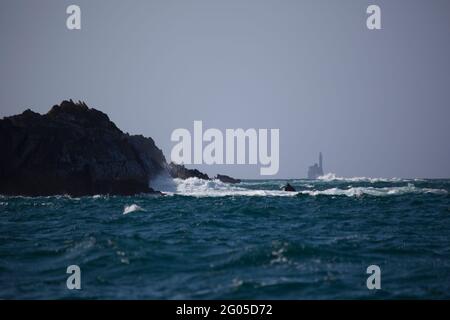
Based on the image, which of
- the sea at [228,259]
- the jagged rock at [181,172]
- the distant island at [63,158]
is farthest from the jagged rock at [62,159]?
the sea at [228,259]

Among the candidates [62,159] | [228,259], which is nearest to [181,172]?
[62,159]

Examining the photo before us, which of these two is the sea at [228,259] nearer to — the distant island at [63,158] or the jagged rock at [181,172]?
the distant island at [63,158]

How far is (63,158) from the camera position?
213 ft

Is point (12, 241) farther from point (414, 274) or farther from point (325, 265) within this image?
point (414, 274)

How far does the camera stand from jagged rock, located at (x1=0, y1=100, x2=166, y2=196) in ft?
208

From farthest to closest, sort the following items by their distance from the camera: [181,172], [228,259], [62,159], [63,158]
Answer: [181,172] < [63,158] < [62,159] < [228,259]

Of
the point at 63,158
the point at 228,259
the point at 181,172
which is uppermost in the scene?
the point at 63,158

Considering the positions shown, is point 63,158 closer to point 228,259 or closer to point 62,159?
point 62,159

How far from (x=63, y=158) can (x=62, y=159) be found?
22 centimetres

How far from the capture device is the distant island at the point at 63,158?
63.5 meters

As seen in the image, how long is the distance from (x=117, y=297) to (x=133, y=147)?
214ft

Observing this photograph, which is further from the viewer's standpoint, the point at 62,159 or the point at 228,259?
the point at 62,159
